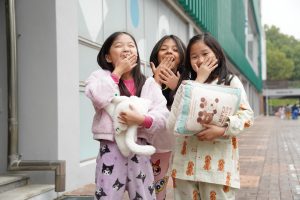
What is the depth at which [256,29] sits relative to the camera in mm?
59188

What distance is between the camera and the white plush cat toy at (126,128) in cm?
264

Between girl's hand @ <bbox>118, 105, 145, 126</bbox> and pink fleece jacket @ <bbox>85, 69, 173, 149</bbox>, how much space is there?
0.10 metres

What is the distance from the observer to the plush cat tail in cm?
262

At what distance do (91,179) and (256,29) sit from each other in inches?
2173

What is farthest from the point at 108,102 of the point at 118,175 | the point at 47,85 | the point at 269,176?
the point at 269,176

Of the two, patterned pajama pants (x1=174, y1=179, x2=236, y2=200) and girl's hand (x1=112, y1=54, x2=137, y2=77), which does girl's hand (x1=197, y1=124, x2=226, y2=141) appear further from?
girl's hand (x1=112, y1=54, x2=137, y2=77)

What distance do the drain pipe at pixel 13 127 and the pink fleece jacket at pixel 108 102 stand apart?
276cm

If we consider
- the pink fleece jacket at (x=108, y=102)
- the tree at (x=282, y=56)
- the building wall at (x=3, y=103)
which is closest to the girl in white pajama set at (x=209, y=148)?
the pink fleece jacket at (x=108, y=102)

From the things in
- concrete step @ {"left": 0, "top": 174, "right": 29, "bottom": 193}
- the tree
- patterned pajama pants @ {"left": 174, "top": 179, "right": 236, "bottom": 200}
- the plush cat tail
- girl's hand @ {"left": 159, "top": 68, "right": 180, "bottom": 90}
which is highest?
the tree

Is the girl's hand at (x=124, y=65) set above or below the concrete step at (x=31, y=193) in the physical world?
above

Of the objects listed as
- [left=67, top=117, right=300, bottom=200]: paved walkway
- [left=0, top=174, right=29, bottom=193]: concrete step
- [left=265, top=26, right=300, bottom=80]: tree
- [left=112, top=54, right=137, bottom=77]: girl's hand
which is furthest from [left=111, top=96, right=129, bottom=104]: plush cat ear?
[left=265, top=26, right=300, bottom=80]: tree

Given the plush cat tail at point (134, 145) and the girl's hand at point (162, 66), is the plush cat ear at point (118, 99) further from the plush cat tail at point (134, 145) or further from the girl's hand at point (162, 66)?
the girl's hand at point (162, 66)

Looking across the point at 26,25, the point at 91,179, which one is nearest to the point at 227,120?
the point at 26,25

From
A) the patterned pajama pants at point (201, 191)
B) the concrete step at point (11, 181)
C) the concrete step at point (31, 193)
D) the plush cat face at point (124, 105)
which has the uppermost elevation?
the plush cat face at point (124, 105)
